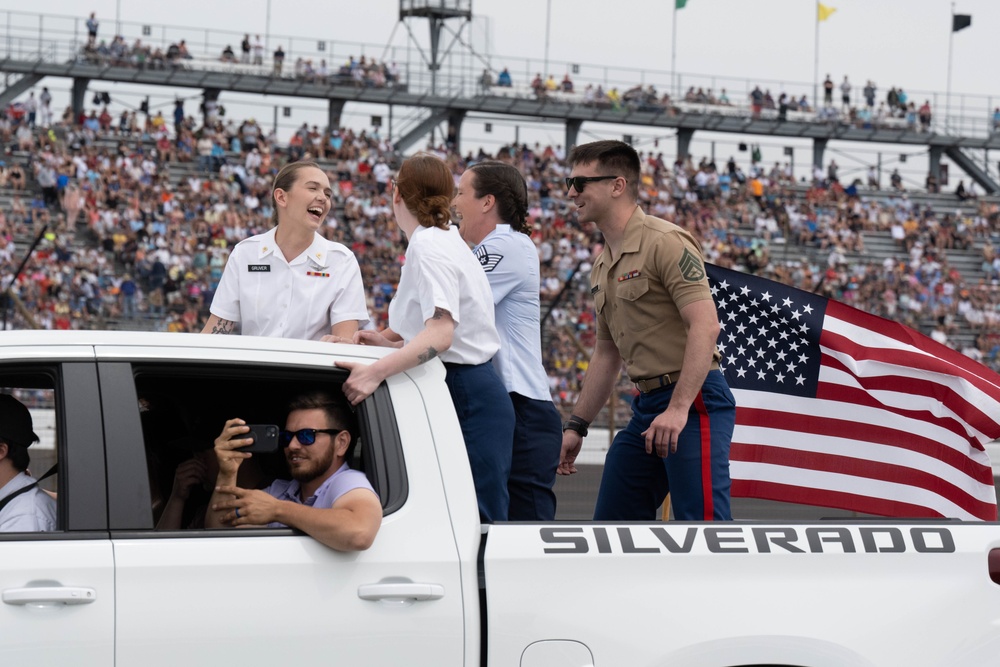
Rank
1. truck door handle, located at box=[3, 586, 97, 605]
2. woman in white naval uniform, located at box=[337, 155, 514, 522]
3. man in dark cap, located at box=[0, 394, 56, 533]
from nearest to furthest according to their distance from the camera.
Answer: truck door handle, located at box=[3, 586, 97, 605] → man in dark cap, located at box=[0, 394, 56, 533] → woman in white naval uniform, located at box=[337, 155, 514, 522]

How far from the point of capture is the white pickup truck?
3.12 m

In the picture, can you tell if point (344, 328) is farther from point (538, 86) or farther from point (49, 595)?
point (538, 86)

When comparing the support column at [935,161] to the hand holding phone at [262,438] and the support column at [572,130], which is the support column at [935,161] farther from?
the hand holding phone at [262,438]

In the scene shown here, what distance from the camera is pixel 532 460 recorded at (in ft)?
16.0

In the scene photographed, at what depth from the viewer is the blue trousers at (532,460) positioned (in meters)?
A: 4.82

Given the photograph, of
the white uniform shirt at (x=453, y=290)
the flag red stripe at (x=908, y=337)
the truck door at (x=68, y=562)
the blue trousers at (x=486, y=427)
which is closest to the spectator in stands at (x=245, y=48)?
the flag red stripe at (x=908, y=337)

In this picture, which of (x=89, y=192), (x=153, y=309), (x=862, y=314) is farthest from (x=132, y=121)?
(x=862, y=314)

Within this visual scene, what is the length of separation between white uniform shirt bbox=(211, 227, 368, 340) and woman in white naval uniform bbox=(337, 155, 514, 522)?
304 millimetres

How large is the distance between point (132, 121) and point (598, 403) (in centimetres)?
2899

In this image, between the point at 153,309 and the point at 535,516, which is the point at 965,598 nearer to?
the point at 535,516

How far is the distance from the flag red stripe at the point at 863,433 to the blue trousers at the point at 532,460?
1.37 meters

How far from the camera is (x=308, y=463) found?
11.8 feet

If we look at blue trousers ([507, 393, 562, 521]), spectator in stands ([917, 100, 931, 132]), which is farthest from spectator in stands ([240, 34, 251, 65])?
blue trousers ([507, 393, 562, 521])

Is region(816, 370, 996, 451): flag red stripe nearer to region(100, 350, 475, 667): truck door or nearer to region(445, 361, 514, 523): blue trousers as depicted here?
region(445, 361, 514, 523): blue trousers
